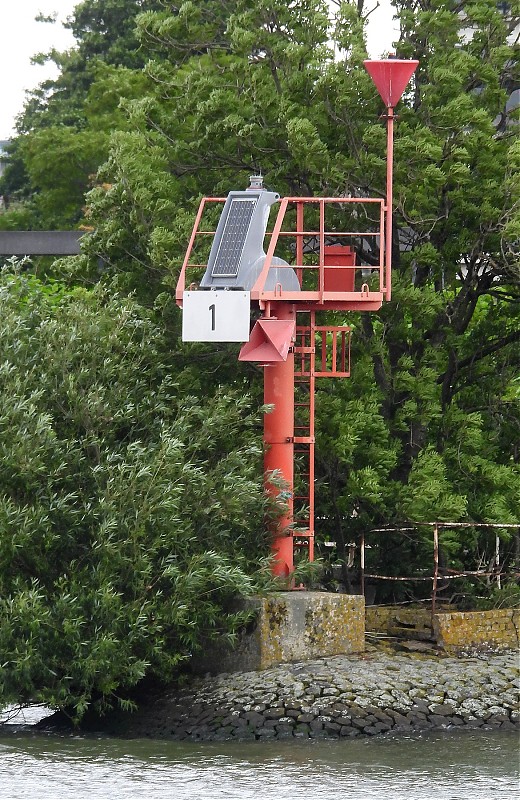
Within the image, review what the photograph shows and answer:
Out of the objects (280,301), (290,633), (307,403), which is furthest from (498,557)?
(280,301)

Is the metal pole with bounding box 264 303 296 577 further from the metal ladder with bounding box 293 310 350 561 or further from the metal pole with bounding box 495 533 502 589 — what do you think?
the metal pole with bounding box 495 533 502 589

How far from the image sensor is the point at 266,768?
62.4 ft

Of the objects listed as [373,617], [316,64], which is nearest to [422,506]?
[373,617]

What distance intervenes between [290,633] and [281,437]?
8.85 ft

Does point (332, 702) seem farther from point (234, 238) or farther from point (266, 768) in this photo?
point (234, 238)

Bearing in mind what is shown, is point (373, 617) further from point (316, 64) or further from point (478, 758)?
point (316, 64)

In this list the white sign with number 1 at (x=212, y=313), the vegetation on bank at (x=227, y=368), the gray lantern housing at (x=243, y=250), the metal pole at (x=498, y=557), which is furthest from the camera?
the metal pole at (x=498, y=557)

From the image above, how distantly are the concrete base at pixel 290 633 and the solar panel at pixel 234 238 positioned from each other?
438 centimetres

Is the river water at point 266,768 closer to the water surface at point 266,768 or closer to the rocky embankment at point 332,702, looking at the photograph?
the water surface at point 266,768

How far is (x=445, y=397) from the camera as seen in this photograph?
26.6 metres

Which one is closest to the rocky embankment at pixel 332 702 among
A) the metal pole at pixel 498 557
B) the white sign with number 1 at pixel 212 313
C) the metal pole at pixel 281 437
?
the metal pole at pixel 281 437

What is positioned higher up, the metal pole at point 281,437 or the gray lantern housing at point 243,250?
the gray lantern housing at point 243,250

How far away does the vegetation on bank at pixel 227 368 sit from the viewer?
68.7 feet

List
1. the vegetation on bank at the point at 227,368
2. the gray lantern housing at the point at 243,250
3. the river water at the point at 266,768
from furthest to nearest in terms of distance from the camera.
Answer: the gray lantern housing at the point at 243,250
the vegetation on bank at the point at 227,368
the river water at the point at 266,768
